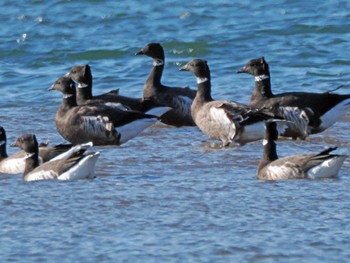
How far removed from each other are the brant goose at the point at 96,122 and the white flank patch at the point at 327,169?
395cm

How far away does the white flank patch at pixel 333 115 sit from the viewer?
52.9 ft

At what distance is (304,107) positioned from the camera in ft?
53.6

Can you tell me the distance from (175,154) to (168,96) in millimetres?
3706

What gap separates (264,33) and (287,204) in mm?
15070

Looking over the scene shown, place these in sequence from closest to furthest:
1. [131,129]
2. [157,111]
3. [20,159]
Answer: [20,159]
[131,129]
[157,111]

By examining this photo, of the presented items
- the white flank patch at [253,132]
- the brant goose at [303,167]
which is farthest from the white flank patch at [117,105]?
the brant goose at [303,167]

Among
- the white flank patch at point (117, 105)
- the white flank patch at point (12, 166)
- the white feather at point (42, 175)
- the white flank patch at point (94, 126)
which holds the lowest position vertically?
the white feather at point (42, 175)

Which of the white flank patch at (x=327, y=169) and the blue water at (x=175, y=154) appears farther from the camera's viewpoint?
the white flank patch at (x=327, y=169)

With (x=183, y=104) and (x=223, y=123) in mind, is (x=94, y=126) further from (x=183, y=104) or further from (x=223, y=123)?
(x=183, y=104)

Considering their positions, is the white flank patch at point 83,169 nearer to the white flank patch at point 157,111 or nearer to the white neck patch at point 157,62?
the white flank patch at point 157,111

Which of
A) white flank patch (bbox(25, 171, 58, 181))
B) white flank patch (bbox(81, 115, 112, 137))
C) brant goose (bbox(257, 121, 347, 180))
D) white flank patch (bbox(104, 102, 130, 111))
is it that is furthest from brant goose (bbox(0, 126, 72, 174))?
white flank patch (bbox(104, 102, 130, 111))

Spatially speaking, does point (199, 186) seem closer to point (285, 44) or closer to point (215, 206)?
point (215, 206)

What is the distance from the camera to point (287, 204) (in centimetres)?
1131

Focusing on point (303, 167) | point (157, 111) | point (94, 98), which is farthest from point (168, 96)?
point (303, 167)
